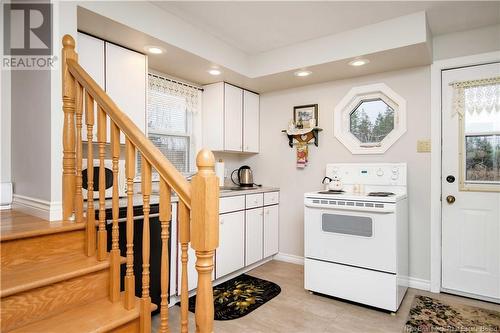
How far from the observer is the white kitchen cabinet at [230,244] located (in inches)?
117

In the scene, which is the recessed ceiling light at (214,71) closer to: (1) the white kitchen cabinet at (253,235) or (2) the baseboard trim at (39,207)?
(1) the white kitchen cabinet at (253,235)

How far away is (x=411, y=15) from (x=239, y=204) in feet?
7.60

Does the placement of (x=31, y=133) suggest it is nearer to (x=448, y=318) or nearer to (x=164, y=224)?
(x=164, y=224)

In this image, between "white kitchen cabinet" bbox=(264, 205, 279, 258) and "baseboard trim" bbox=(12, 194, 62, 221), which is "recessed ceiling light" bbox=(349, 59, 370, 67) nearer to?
"white kitchen cabinet" bbox=(264, 205, 279, 258)

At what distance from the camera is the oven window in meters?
2.50

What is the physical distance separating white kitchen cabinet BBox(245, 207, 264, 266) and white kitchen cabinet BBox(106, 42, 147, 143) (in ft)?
4.98

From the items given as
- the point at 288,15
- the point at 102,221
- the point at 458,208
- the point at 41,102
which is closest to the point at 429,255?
the point at 458,208

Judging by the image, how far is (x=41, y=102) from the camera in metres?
1.85

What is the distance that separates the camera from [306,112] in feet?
11.9

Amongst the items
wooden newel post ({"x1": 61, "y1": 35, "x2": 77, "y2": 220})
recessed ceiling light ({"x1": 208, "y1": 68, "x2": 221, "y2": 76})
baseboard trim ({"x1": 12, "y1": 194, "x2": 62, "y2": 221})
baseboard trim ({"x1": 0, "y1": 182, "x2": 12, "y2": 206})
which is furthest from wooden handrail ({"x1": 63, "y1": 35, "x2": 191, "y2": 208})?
recessed ceiling light ({"x1": 208, "y1": 68, "x2": 221, "y2": 76})

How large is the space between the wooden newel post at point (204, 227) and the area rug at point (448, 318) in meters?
1.79

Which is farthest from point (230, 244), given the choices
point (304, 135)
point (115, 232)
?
point (115, 232)

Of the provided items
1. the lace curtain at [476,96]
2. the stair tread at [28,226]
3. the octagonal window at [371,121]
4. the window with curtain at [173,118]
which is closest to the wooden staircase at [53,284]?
the stair tread at [28,226]

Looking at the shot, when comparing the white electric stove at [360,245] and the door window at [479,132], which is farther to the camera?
the door window at [479,132]
